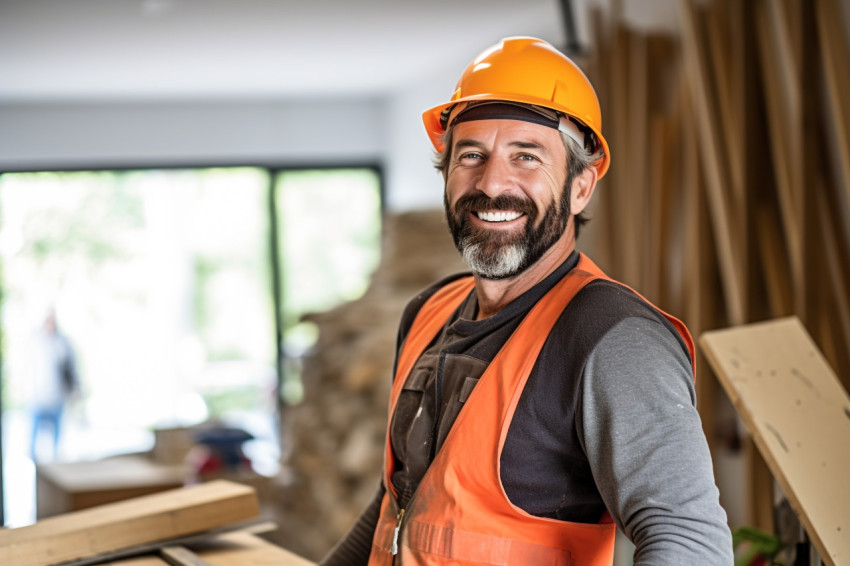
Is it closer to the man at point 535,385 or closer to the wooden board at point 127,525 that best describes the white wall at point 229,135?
the wooden board at point 127,525

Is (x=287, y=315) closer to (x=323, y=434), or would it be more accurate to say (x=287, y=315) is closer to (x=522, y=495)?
(x=323, y=434)

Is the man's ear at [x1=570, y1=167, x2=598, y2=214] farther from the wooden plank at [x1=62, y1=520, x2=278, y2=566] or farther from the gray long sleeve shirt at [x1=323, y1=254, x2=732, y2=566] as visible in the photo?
the wooden plank at [x1=62, y1=520, x2=278, y2=566]

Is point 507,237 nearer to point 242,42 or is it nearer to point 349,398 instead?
point 349,398

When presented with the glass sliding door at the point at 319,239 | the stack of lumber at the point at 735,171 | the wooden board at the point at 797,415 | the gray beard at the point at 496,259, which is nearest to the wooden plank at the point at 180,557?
the gray beard at the point at 496,259

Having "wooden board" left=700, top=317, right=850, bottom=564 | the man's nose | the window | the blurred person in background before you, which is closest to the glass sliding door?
the window

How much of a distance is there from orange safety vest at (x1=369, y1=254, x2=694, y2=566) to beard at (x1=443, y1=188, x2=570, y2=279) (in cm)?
10

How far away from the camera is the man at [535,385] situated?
117 centimetres

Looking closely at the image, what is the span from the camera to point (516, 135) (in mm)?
1463

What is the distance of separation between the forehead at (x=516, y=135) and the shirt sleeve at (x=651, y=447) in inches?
13.9

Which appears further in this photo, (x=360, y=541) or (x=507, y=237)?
(x=360, y=541)

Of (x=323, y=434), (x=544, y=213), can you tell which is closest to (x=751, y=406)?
(x=544, y=213)

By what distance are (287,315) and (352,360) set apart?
168 inches

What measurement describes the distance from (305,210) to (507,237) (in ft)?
26.3

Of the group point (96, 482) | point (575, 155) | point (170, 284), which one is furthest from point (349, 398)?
point (170, 284)
